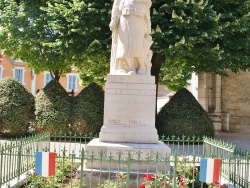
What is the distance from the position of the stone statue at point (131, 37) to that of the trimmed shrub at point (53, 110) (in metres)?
7.33

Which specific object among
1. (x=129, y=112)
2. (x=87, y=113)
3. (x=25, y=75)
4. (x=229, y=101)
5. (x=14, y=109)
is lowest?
(x=87, y=113)

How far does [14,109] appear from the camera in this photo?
1556cm

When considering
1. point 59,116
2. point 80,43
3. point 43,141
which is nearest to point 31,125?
point 59,116

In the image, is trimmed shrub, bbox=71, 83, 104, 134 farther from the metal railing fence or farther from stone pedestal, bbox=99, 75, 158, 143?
stone pedestal, bbox=99, 75, 158, 143

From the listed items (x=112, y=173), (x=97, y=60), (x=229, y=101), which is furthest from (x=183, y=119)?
(x=112, y=173)

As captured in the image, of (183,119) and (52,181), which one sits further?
(183,119)

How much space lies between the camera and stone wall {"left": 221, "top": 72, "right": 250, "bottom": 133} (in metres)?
21.5

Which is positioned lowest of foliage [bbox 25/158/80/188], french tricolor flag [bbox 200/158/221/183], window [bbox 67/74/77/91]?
foliage [bbox 25/158/80/188]

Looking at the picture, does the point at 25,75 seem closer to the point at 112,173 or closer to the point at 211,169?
the point at 112,173

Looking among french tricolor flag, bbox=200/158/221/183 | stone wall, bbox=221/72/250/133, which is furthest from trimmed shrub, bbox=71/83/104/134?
french tricolor flag, bbox=200/158/221/183

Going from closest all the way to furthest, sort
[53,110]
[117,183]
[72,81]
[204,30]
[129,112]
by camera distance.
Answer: [117,183], [129,112], [204,30], [53,110], [72,81]

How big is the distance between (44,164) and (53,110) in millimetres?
10064

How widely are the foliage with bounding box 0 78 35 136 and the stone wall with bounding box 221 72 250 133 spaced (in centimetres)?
1182

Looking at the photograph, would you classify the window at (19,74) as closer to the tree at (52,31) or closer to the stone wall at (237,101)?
the tree at (52,31)
